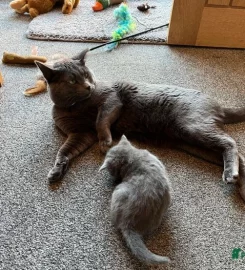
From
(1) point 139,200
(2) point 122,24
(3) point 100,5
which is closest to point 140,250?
(1) point 139,200

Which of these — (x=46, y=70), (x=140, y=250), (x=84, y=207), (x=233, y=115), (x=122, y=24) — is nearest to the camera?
(x=140, y=250)

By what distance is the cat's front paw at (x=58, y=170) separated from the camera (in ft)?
3.44

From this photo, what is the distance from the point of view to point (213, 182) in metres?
1.05

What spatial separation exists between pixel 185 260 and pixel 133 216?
0.69ft

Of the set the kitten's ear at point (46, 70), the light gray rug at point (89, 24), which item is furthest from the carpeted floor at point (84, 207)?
the light gray rug at point (89, 24)

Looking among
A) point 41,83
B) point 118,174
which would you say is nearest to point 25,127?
point 41,83

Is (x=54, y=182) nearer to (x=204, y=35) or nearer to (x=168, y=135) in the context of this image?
(x=168, y=135)

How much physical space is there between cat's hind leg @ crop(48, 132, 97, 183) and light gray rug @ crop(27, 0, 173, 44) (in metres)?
0.89

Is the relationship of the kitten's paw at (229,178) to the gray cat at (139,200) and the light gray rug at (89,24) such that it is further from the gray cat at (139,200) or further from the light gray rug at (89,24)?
the light gray rug at (89,24)

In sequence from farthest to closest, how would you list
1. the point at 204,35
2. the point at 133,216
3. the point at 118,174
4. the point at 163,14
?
the point at 163,14 < the point at 204,35 < the point at 118,174 < the point at 133,216

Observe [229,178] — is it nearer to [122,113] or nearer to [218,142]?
[218,142]

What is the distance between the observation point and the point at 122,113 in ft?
3.99

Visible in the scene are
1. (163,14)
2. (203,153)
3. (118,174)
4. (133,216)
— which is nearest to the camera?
(133,216)

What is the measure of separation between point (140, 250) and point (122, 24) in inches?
60.3
